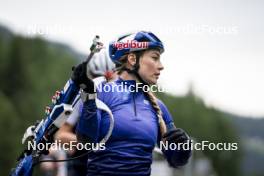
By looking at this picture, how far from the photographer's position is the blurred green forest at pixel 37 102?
50031 millimetres

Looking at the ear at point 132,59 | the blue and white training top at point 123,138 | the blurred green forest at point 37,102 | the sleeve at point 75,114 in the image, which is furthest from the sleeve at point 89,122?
the blurred green forest at point 37,102

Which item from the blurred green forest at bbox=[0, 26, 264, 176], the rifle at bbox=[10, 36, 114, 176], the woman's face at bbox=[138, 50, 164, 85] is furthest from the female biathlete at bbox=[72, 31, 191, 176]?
the blurred green forest at bbox=[0, 26, 264, 176]

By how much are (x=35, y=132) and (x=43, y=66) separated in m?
68.0

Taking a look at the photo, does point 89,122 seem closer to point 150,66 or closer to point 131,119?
point 131,119

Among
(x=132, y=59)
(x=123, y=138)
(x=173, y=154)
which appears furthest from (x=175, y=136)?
(x=132, y=59)

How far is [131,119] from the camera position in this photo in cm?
593

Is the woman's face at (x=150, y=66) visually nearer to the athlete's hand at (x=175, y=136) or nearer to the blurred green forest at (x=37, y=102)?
the athlete's hand at (x=175, y=136)

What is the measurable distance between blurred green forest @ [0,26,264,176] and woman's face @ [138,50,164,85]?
41.3 meters

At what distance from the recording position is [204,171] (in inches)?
3386

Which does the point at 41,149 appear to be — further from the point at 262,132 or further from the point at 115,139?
the point at 262,132

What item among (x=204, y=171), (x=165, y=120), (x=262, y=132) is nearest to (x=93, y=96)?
(x=165, y=120)

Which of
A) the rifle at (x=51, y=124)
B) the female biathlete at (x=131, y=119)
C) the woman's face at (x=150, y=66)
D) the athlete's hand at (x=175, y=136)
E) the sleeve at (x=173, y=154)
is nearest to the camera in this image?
the rifle at (x=51, y=124)

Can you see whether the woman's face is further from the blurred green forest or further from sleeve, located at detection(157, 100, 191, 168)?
the blurred green forest

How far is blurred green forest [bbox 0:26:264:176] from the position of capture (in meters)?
50.0
